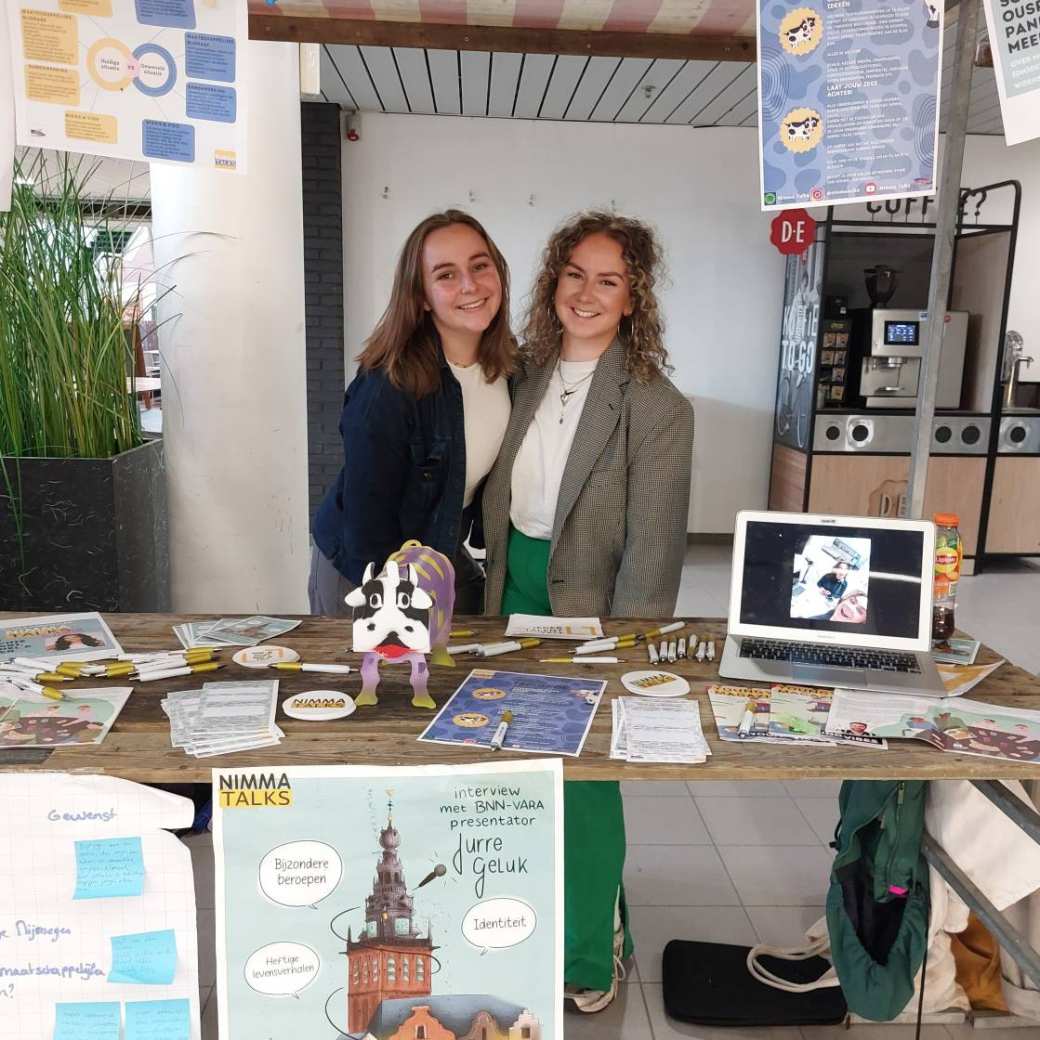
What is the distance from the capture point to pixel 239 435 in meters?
3.06

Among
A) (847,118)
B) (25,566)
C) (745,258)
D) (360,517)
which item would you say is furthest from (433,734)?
(745,258)

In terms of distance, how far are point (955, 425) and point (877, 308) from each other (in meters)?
0.85

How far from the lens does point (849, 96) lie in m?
1.76

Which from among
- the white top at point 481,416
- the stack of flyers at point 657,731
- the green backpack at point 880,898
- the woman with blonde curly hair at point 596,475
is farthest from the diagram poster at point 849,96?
the green backpack at point 880,898

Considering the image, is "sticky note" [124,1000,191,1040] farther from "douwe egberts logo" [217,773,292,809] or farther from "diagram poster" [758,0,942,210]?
"diagram poster" [758,0,942,210]

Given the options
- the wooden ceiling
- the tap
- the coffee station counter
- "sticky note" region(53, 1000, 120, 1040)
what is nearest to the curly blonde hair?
"sticky note" region(53, 1000, 120, 1040)

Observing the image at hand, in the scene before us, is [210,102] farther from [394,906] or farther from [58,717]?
[394,906]

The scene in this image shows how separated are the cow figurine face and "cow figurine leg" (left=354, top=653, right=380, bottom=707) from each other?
53 mm

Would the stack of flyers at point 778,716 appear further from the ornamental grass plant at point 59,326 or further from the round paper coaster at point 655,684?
the ornamental grass plant at point 59,326

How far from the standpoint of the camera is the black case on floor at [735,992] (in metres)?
2.09

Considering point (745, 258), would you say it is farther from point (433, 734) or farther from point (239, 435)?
point (433, 734)

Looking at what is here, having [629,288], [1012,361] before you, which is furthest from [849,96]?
[1012,361]

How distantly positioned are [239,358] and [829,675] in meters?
2.08

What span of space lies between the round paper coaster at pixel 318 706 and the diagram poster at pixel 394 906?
13 centimetres
